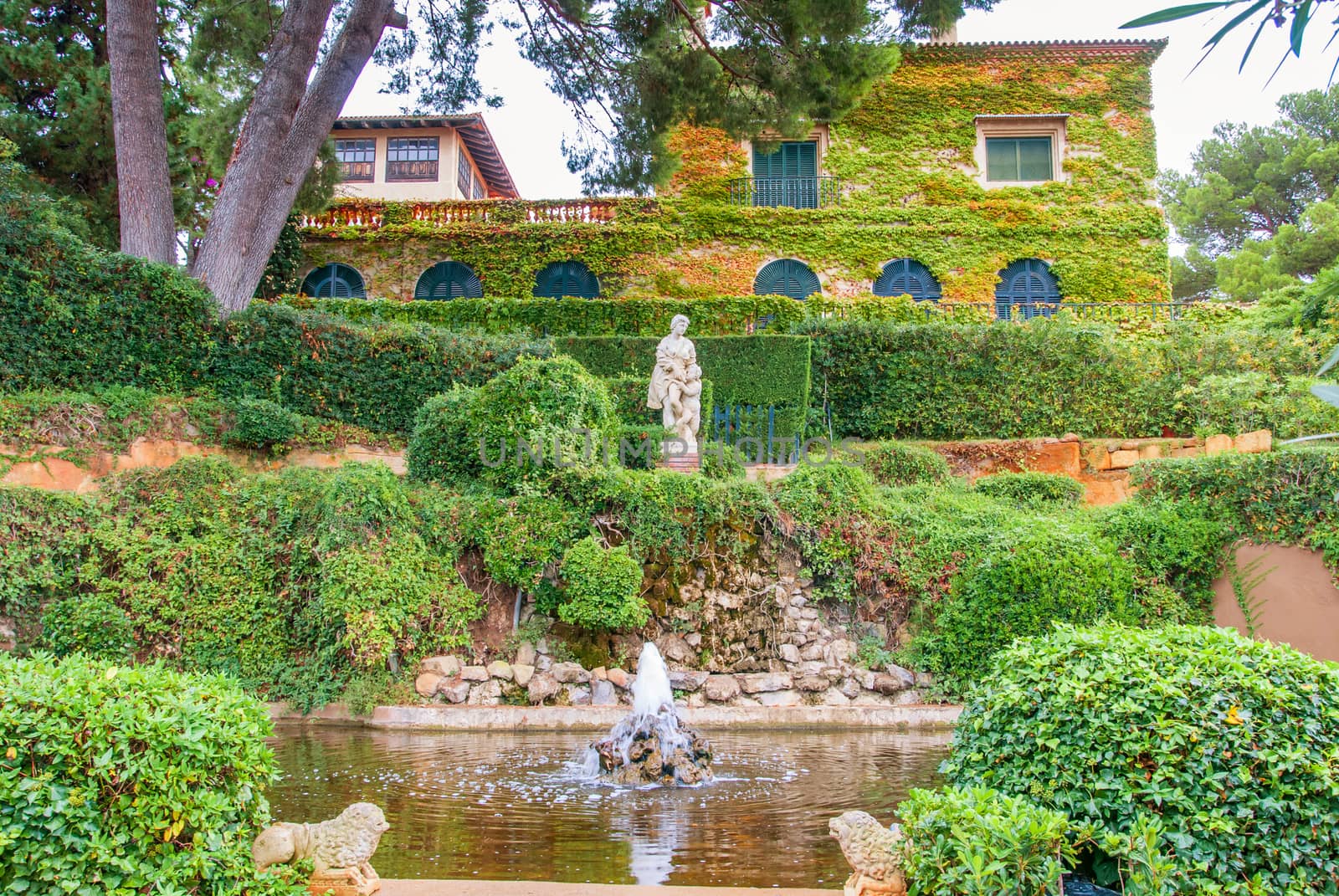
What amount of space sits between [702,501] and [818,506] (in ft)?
3.91

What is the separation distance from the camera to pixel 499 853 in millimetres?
4102

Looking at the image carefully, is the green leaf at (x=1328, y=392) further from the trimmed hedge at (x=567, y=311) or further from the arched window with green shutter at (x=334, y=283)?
the arched window with green shutter at (x=334, y=283)

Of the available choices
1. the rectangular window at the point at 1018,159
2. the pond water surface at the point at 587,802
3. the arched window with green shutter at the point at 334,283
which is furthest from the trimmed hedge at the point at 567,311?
the pond water surface at the point at 587,802

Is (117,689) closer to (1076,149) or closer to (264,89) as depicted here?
(264,89)

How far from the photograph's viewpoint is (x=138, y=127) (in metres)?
12.4

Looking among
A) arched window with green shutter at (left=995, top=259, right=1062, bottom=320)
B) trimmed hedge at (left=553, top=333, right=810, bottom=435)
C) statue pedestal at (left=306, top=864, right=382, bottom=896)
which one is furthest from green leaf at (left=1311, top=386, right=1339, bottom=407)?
arched window with green shutter at (left=995, top=259, right=1062, bottom=320)

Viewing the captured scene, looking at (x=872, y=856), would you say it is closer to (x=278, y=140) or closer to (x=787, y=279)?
(x=278, y=140)

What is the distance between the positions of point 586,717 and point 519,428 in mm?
3104

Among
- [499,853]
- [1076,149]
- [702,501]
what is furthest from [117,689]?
[1076,149]

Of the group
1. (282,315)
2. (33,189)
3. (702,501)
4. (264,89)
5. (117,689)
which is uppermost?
(264,89)

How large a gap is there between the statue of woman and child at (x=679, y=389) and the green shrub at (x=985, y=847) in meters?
8.72

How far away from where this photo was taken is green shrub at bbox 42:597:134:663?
7660 millimetres

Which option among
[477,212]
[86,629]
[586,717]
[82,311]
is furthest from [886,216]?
[86,629]

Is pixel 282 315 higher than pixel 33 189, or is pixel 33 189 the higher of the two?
pixel 33 189
